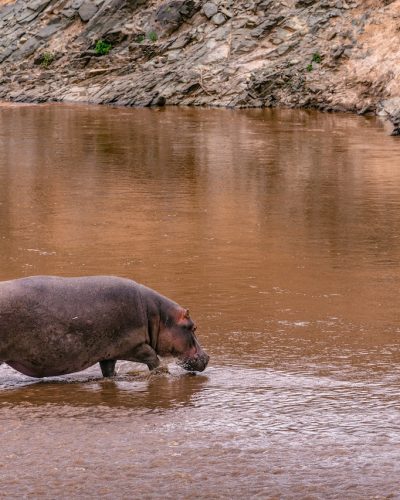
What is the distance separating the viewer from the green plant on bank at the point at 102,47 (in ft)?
124

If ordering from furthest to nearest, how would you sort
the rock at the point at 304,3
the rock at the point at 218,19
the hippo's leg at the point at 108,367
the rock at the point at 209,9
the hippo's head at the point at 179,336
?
the rock at the point at 209,9
the rock at the point at 218,19
the rock at the point at 304,3
the hippo's head at the point at 179,336
the hippo's leg at the point at 108,367

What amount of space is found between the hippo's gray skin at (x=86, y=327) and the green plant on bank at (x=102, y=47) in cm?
3078

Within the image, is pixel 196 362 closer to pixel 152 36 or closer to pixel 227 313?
pixel 227 313

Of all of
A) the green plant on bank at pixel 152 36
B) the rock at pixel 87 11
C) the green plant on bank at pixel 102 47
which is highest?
the rock at pixel 87 11

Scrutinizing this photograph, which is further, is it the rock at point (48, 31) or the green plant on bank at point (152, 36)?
the rock at point (48, 31)

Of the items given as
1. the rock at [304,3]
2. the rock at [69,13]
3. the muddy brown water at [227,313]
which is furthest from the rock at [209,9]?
the muddy brown water at [227,313]

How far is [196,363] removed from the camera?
7766 millimetres

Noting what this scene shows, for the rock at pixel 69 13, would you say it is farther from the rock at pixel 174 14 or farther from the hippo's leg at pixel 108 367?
the hippo's leg at pixel 108 367

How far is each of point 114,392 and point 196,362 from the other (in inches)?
29.0

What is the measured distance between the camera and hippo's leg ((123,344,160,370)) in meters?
7.72

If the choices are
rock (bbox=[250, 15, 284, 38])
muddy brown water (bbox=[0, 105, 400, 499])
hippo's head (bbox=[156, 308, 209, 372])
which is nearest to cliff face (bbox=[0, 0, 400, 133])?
rock (bbox=[250, 15, 284, 38])

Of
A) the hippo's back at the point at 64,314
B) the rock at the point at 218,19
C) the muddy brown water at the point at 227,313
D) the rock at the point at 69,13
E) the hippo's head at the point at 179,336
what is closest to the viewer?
the muddy brown water at the point at 227,313

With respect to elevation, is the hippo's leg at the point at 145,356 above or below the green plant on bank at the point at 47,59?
below

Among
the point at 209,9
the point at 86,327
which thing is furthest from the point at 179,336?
the point at 209,9
